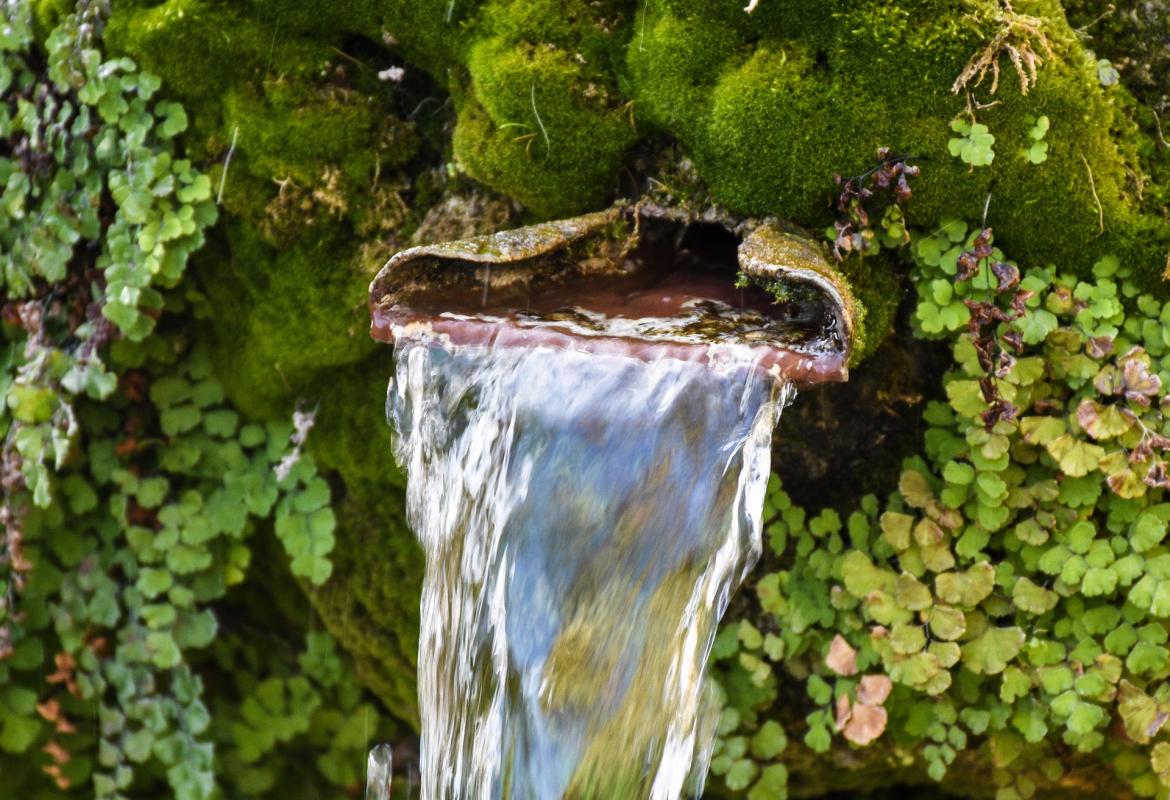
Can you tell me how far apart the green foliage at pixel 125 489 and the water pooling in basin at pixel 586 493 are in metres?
0.74

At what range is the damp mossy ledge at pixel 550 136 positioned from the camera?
2.10m

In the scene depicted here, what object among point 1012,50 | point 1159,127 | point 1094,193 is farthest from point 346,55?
point 1159,127

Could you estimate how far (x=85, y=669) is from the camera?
302cm

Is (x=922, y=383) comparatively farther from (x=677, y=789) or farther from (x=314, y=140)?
(x=314, y=140)

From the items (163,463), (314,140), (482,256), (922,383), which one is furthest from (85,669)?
(922,383)

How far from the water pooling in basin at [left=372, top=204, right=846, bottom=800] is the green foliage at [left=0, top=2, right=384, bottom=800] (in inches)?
29.0

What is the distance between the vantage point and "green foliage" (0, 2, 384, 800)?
2615 mm

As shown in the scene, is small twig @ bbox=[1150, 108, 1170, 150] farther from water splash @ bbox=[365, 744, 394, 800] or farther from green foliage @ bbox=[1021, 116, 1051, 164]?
water splash @ bbox=[365, 744, 394, 800]

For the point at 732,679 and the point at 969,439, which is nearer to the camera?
the point at 969,439

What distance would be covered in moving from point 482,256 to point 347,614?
157 cm

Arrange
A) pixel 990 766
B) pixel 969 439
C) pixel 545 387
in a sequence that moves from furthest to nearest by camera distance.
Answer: pixel 990 766 < pixel 969 439 < pixel 545 387

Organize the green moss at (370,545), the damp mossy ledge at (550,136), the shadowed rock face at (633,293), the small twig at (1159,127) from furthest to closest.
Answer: the green moss at (370,545) < the small twig at (1159,127) < the damp mossy ledge at (550,136) < the shadowed rock face at (633,293)

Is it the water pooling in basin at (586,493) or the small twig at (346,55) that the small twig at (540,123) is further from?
the small twig at (346,55)

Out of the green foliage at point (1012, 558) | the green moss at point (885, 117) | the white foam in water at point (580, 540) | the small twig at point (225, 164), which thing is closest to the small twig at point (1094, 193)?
the green moss at point (885, 117)
